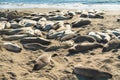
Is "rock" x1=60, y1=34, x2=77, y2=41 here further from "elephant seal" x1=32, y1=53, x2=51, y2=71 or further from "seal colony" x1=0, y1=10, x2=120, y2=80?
"elephant seal" x1=32, y1=53, x2=51, y2=71

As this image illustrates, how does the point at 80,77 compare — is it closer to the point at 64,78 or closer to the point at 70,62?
the point at 64,78

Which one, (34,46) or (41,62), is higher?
(34,46)

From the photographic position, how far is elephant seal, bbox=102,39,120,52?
7859mm

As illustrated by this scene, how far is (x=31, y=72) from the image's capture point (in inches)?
255

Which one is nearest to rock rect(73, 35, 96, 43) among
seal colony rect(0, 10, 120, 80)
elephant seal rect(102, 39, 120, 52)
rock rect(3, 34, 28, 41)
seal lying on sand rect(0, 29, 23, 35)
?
seal colony rect(0, 10, 120, 80)

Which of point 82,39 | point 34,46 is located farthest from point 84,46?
point 34,46

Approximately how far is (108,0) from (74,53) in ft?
54.5

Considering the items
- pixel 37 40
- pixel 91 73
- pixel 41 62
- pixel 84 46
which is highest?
pixel 37 40

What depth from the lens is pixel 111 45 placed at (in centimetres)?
800

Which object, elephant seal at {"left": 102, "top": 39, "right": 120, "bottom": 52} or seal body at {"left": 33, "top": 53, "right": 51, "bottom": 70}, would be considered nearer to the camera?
seal body at {"left": 33, "top": 53, "right": 51, "bottom": 70}

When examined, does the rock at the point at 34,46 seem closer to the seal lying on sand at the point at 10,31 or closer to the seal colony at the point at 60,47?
the seal colony at the point at 60,47

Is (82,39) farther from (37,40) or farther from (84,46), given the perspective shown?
(37,40)

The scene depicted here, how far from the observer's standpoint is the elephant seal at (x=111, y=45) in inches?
309

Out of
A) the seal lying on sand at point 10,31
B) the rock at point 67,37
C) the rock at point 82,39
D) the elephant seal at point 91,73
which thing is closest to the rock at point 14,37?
the seal lying on sand at point 10,31
